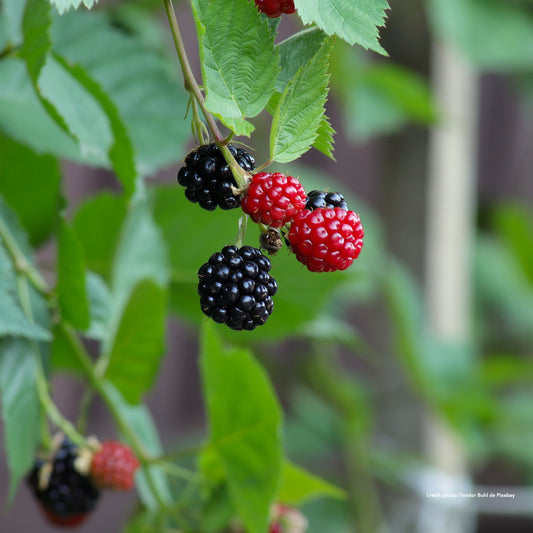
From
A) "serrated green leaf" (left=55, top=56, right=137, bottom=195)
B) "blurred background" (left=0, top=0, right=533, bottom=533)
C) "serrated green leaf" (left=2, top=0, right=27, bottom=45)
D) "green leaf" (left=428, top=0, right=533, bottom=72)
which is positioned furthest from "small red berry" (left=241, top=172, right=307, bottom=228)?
"green leaf" (left=428, top=0, right=533, bottom=72)

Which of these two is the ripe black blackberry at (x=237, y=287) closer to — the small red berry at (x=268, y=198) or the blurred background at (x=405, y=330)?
the small red berry at (x=268, y=198)

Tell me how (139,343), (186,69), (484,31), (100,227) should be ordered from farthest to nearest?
(484,31), (100,227), (139,343), (186,69)

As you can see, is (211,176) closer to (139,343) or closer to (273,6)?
(273,6)

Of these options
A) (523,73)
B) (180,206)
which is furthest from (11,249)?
(523,73)

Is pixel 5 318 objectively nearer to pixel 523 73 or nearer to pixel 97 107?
pixel 97 107

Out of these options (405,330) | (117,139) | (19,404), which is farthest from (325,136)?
(405,330)

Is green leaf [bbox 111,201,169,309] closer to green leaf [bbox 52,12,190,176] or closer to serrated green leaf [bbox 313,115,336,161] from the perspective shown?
green leaf [bbox 52,12,190,176]
